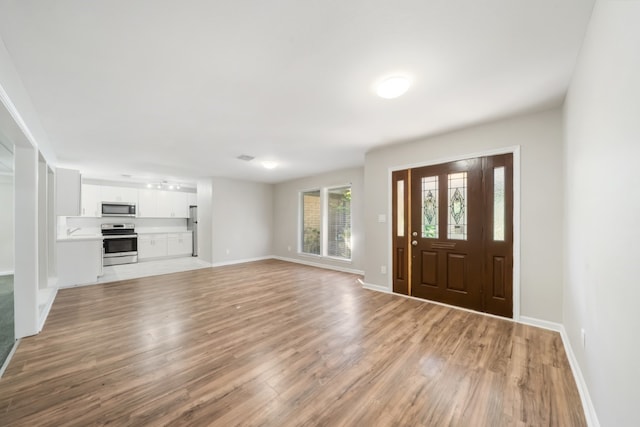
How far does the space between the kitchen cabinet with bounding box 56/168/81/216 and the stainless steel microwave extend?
2.80 metres

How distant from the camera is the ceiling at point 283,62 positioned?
4.91 ft

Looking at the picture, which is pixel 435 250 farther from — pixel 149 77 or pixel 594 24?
pixel 149 77

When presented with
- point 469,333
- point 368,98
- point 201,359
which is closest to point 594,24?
point 368,98

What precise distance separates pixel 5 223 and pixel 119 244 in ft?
6.92

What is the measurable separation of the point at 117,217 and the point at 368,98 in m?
8.26

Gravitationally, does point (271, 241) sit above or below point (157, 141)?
below

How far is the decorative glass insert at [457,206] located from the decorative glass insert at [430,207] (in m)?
0.20

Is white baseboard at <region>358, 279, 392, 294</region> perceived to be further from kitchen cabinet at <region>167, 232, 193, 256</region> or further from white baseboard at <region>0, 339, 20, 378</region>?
kitchen cabinet at <region>167, 232, 193, 256</region>

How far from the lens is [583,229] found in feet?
6.16

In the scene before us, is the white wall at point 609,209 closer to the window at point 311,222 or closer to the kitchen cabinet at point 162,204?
the window at point 311,222

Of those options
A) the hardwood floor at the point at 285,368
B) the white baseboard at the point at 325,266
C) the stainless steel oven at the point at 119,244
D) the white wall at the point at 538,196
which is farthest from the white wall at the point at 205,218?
the white wall at the point at 538,196

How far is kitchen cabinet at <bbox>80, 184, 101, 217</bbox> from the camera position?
6.74 metres

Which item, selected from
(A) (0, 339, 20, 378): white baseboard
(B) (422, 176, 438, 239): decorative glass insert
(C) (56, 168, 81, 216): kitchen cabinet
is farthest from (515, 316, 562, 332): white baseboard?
(C) (56, 168, 81, 216): kitchen cabinet

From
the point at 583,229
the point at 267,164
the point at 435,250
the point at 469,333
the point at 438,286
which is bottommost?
the point at 469,333
